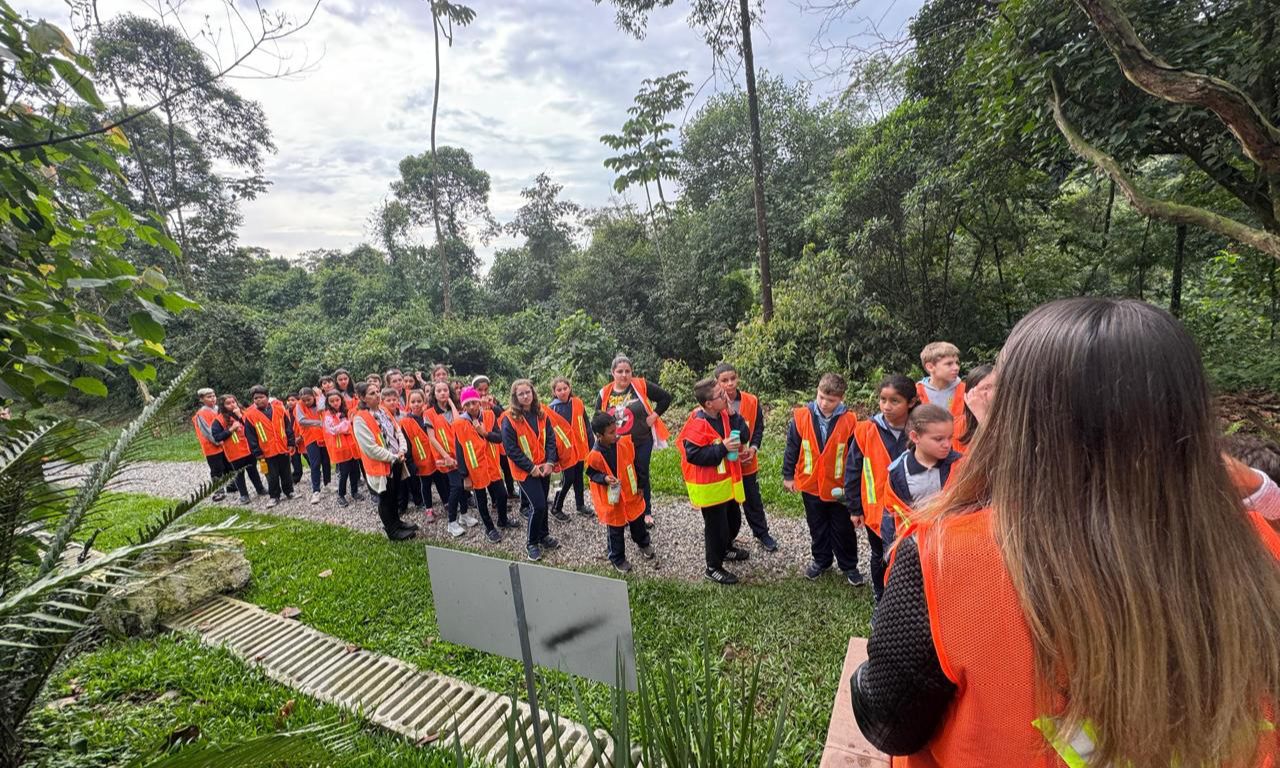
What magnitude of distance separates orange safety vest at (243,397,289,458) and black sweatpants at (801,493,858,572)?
27.4ft

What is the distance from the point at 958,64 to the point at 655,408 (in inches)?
270

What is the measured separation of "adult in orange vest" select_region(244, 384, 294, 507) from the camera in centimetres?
837

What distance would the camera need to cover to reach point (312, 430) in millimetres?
8734

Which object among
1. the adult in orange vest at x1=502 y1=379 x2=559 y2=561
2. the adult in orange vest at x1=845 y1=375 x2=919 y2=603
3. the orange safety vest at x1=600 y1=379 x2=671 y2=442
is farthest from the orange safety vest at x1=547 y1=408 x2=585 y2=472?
the adult in orange vest at x1=845 y1=375 x2=919 y2=603

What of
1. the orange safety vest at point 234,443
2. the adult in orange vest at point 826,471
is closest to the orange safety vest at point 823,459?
the adult in orange vest at point 826,471

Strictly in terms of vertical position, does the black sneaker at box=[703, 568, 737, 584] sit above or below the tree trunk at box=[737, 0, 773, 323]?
below

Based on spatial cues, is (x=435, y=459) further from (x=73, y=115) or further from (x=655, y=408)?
(x=73, y=115)

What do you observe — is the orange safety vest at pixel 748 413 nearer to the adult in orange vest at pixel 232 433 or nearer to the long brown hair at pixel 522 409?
the long brown hair at pixel 522 409

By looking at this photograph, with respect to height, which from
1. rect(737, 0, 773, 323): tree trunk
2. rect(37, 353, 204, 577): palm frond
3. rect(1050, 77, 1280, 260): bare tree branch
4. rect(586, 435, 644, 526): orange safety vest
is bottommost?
rect(586, 435, 644, 526): orange safety vest

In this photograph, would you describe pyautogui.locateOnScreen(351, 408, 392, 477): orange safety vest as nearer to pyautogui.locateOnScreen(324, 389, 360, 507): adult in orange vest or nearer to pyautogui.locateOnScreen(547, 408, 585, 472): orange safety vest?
pyautogui.locateOnScreen(324, 389, 360, 507): adult in orange vest

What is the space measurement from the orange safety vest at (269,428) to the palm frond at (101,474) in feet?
24.9

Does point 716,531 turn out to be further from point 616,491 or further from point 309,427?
point 309,427

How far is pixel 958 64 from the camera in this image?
7703 millimetres

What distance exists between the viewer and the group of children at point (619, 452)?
147 inches
